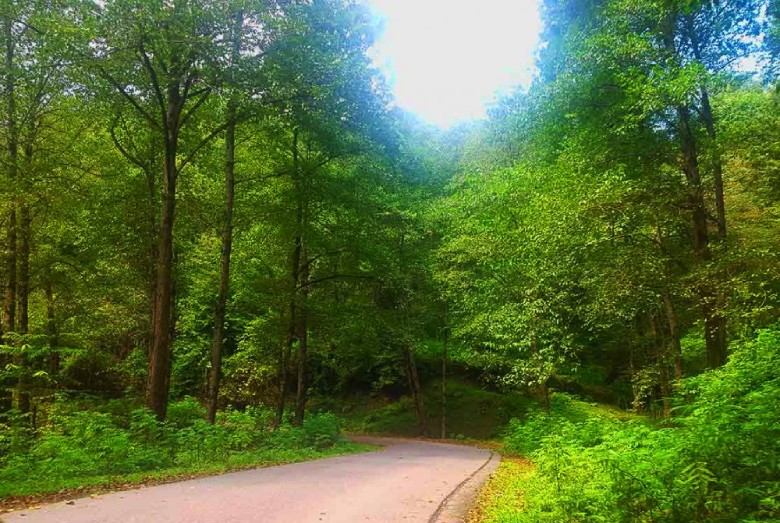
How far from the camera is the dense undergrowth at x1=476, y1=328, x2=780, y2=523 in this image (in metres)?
4.64

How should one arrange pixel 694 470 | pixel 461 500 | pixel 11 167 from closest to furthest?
pixel 694 470 < pixel 461 500 < pixel 11 167

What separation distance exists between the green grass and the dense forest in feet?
0.97

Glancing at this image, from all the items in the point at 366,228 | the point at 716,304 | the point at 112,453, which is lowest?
the point at 112,453

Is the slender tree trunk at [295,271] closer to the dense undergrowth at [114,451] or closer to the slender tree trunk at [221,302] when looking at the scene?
the slender tree trunk at [221,302]

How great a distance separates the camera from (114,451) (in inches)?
376

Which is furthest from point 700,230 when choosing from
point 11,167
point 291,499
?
point 11,167

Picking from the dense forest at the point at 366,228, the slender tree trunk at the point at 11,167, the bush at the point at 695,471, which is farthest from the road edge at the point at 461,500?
the slender tree trunk at the point at 11,167

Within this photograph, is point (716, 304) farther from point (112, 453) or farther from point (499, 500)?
point (112, 453)

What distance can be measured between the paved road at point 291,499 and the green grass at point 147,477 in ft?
1.97

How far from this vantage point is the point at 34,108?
14188 mm

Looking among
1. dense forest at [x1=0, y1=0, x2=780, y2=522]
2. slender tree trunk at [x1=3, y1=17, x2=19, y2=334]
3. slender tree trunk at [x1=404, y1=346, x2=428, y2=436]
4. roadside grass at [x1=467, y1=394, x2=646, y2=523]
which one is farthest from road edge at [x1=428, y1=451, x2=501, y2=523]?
slender tree trunk at [x1=404, y1=346, x2=428, y2=436]

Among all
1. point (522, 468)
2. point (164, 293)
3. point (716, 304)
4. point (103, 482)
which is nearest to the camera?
point (103, 482)

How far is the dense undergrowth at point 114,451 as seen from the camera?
332 inches

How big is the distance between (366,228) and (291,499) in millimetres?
13459
